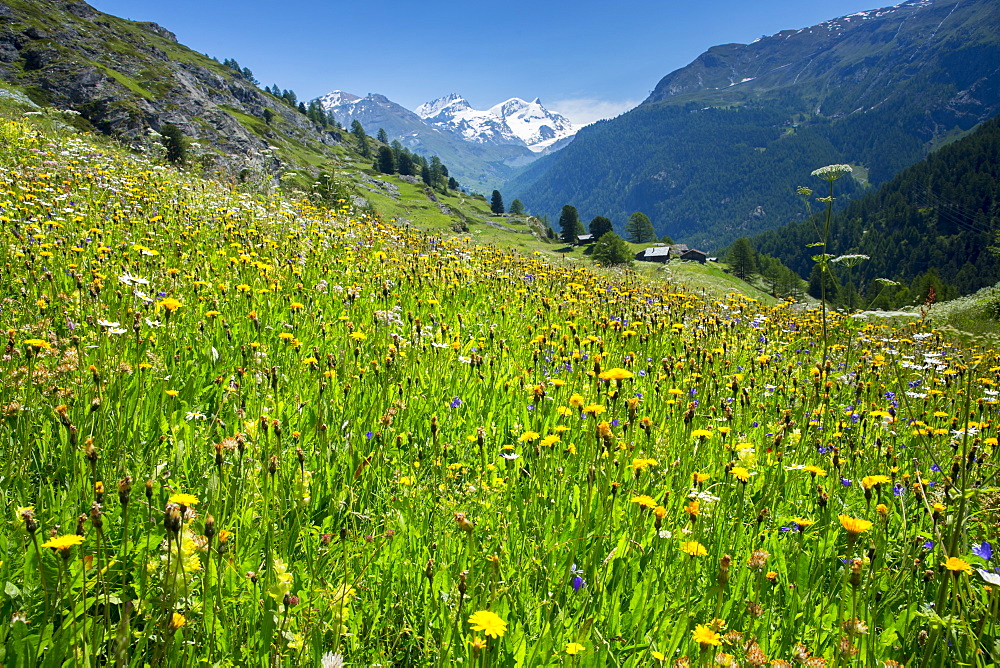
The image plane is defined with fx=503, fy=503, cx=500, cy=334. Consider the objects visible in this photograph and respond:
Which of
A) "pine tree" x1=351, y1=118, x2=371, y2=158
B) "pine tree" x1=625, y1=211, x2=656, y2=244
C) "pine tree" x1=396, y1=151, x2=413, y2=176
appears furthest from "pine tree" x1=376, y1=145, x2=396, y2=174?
"pine tree" x1=625, y1=211, x2=656, y2=244

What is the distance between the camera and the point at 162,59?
93.6 metres

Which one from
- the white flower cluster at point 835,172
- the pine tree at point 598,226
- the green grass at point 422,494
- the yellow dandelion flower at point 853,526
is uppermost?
the pine tree at point 598,226

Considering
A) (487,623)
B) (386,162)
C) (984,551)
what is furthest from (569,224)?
(487,623)

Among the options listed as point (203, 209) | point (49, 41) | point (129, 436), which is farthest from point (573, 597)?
point (49, 41)

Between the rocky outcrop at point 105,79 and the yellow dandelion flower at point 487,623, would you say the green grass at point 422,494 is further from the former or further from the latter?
the rocky outcrop at point 105,79

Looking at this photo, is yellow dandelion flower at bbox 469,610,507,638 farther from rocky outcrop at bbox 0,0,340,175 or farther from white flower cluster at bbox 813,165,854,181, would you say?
rocky outcrop at bbox 0,0,340,175

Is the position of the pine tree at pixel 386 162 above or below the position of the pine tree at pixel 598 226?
above

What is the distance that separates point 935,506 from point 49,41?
3801 inches

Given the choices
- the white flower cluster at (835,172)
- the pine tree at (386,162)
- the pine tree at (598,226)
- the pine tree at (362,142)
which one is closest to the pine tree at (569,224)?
the pine tree at (598,226)

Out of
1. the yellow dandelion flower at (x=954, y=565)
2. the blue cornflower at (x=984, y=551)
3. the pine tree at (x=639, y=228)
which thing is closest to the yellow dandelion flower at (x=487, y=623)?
the yellow dandelion flower at (x=954, y=565)

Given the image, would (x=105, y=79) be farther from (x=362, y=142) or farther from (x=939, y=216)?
(x=939, y=216)

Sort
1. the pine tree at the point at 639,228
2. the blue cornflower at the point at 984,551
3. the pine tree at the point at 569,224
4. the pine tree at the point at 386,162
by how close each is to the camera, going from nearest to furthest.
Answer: the blue cornflower at the point at 984,551, the pine tree at the point at 569,224, the pine tree at the point at 639,228, the pine tree at the point at 386,162

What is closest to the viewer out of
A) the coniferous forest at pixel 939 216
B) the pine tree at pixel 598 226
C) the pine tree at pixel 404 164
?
the pine tree at pixel 598 226

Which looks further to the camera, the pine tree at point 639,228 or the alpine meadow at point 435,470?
the pine tree at point 639,228
